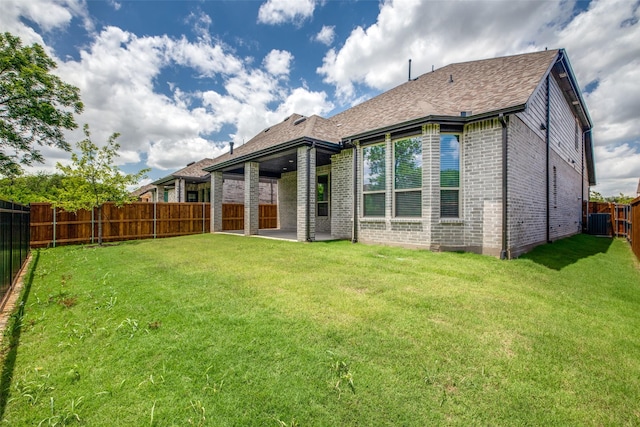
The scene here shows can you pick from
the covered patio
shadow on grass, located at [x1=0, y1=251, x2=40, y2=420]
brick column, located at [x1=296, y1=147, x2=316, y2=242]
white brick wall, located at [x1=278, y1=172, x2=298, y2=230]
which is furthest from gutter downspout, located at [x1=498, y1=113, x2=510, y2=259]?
white brick wall, located at [x1=278, y1=172, x2=298, y2=230]

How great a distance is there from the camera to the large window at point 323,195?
46.0 feet

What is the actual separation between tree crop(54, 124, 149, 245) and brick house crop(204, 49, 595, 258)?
5.07 meters

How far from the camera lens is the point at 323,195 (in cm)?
1419

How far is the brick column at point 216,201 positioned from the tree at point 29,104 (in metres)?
11.4

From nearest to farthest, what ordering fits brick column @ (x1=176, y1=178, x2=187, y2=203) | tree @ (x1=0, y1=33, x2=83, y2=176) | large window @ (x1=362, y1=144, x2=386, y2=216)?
1. large window @ (x1=362, y1=144, x2=386, y2=216)
2. tree @ (x1=0, y1=33, x2=83, y2=176)
3. brick column @ (x1=176, y1=178, x2=187, y2=203)

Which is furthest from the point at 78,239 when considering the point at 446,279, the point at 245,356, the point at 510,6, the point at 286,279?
the point at 510,6

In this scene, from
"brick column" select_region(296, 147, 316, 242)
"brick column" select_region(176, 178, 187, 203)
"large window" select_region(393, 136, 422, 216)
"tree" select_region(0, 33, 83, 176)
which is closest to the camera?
"large window" select_region(393, 136, 422, 216)

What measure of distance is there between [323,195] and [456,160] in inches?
297

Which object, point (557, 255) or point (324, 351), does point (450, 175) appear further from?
point (324, 351)

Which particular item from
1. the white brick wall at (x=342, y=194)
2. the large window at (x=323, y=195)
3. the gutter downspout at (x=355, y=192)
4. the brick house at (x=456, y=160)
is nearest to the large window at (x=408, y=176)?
the brick house at (x=456, y=160)

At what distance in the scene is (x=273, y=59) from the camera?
12750mm

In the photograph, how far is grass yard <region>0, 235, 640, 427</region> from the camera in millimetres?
1947

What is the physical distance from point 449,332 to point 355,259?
388 cm

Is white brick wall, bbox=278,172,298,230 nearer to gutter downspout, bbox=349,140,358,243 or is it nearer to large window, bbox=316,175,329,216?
large window, bbox=316,175,329,216
